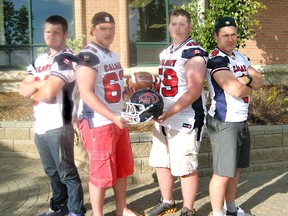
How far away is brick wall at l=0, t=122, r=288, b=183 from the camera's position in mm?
4980

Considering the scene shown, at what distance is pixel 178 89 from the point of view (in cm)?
366

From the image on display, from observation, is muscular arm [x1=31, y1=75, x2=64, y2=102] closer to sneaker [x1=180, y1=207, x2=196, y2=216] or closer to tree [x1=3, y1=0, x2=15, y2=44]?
sneaker [x1=180, y1=207, x2=196, y2=216]

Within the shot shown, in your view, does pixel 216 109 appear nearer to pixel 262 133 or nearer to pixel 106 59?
pixel 106 59

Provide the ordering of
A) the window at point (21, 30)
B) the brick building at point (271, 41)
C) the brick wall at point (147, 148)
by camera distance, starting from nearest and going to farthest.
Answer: the brick wall at point (147, 148) < the window at point (21, 30) < the brick building at point (271, 41)

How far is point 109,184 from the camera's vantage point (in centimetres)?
340

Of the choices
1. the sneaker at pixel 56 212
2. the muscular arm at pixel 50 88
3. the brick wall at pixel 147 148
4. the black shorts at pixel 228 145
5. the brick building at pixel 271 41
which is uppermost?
the brick building at pixel 271 41

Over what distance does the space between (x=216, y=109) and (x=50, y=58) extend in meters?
1.69

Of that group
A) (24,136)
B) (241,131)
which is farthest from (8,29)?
(241,131)

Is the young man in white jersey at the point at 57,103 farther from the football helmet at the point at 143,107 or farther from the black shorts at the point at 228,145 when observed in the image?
the black shorts at the point at 228,145

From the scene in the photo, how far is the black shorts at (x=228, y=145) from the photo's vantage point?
3545 mm

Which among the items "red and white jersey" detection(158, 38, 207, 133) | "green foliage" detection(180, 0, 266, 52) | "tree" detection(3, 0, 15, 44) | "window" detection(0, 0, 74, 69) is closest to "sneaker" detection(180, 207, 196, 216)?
"red and white jersey" detection(158, 38, 207, 133)

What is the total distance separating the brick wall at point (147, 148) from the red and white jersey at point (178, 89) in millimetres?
1307

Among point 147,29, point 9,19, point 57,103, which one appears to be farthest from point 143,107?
point 9,19

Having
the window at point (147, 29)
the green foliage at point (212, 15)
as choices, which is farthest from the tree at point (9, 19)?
the green foliage at point (212, 15)
